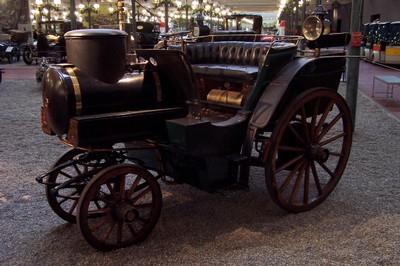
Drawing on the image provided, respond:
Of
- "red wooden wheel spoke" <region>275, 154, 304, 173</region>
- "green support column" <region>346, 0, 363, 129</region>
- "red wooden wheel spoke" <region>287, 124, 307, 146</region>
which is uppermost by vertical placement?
"green support column" <region>346, 0, 363, 129</region>

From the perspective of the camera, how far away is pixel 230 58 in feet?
13.3

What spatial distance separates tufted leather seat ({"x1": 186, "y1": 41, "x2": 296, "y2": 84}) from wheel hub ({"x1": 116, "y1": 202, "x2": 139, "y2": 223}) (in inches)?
54.0

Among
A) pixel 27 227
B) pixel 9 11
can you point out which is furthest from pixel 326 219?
pixel 9 11

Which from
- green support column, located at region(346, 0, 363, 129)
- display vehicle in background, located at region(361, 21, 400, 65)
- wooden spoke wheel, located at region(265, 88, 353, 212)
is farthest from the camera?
display vehicle in background, located at region(361, 21, 400, 65)

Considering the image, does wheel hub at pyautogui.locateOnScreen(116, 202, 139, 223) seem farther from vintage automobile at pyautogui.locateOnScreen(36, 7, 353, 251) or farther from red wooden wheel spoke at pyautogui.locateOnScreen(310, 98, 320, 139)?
red wooden wheel spoke at pyautogui.locateOnScreen(310, 98, 320, 139)

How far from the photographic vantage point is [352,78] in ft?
19.7

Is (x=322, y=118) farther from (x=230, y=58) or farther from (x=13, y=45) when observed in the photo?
(x=13, y=45)

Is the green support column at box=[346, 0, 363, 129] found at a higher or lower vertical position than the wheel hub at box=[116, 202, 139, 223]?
higher

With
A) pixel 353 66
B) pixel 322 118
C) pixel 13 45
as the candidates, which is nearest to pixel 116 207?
pixel 322 118

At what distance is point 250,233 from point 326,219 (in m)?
0.67

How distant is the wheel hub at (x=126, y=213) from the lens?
8.71 ft

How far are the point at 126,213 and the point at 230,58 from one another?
204 centimetres

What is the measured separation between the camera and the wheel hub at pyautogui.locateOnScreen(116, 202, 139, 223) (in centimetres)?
266

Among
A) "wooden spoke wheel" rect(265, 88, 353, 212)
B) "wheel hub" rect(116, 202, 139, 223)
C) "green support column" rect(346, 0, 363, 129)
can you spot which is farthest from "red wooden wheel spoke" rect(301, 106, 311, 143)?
"green support column" rect(346, 0, 363, 129)
